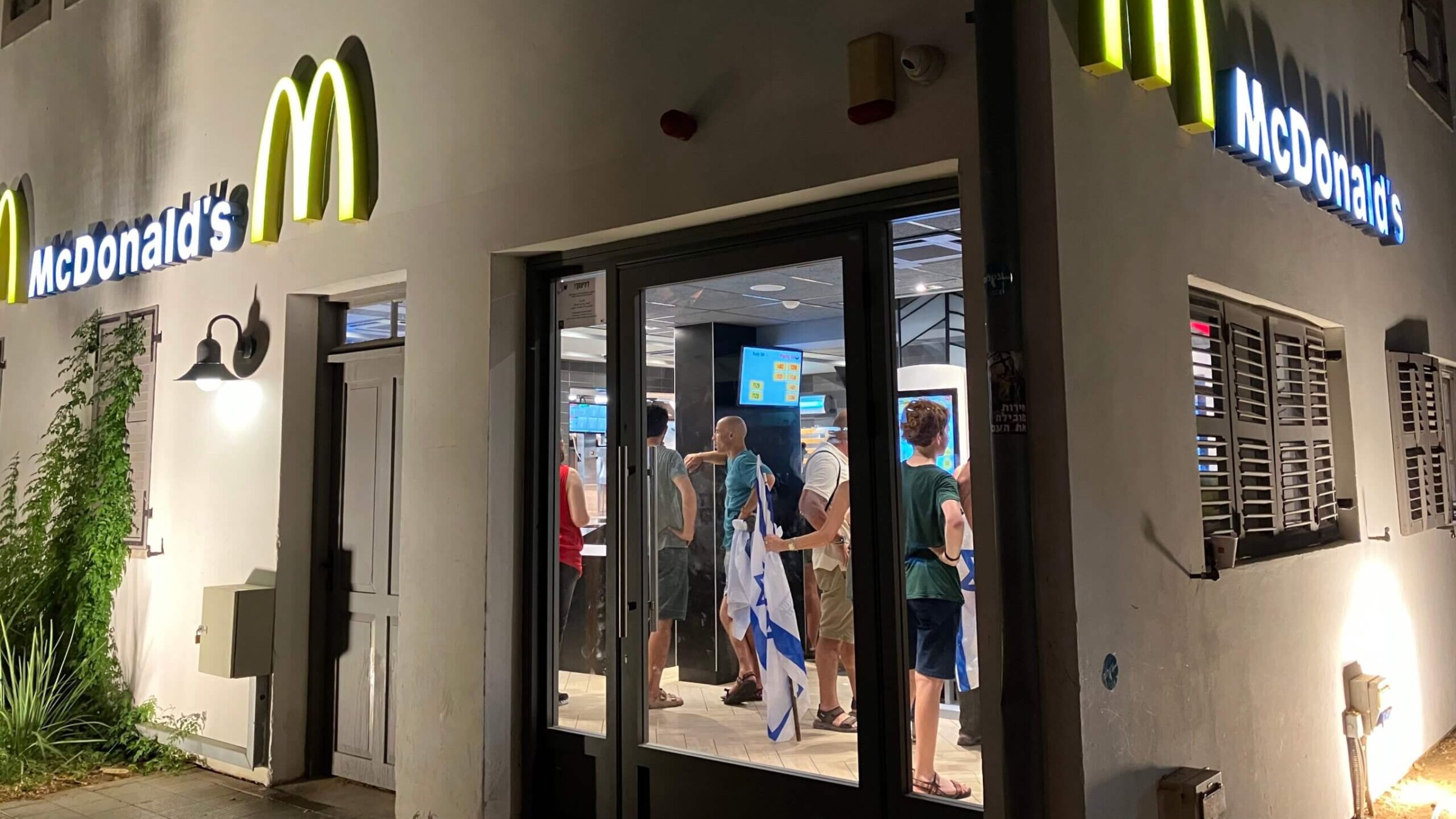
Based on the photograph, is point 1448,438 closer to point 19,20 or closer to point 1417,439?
point 1417,439

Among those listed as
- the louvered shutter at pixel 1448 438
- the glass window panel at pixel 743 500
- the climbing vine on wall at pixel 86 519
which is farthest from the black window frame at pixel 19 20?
the louvered shutter at pixel 1448 438

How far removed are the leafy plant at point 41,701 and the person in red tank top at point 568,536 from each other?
2963 mm

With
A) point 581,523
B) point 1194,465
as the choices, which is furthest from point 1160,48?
point 581,523

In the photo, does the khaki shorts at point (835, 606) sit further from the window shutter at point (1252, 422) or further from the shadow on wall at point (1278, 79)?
the shadow on wall at point (1278, 79)

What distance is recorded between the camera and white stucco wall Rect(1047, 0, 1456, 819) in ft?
9.45

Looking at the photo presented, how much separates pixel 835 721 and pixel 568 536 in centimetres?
142

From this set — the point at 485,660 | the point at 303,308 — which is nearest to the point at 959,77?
the point at 485,660

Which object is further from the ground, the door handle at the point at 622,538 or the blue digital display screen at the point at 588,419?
the blue digital display screen at the point at 588,419

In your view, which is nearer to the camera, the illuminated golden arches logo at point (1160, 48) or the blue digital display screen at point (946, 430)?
the illuminated golden arches logo at point (1160, 48)

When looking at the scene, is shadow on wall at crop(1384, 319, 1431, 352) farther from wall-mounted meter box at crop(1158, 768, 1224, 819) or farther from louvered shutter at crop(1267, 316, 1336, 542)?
wall-mounted meter box at crop(1158, 768, 1224, 819)

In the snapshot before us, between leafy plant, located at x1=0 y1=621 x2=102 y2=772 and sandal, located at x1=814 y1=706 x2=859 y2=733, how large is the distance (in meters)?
4.06

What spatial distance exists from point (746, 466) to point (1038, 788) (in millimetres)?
1599

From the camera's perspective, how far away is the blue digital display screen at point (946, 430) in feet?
12.0

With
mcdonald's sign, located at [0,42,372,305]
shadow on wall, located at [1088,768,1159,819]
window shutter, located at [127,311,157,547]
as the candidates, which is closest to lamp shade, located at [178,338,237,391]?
mcdonald's sign, located at [0,42,372,305]
